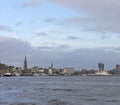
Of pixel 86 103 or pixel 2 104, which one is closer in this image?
pixel 2 104

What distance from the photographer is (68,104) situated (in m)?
54.3

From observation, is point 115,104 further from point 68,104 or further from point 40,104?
point 40,104

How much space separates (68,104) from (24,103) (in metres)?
5.56

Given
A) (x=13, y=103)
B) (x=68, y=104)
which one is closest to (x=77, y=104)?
(x=68, y=104)

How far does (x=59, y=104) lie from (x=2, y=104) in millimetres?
7012

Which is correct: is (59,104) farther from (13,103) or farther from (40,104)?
(13,103)

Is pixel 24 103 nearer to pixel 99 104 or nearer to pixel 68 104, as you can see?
pixel 68 104

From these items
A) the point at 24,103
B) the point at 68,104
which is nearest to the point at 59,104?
the point at 68,104

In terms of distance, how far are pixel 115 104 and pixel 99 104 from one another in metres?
2.02

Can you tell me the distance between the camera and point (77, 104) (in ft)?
179

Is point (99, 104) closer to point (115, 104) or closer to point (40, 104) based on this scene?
point (115, 104)

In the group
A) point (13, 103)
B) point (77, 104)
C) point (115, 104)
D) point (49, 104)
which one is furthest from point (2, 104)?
point (115, 104)

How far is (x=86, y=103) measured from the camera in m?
57.1

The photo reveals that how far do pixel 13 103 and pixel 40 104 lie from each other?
360 centimetres
